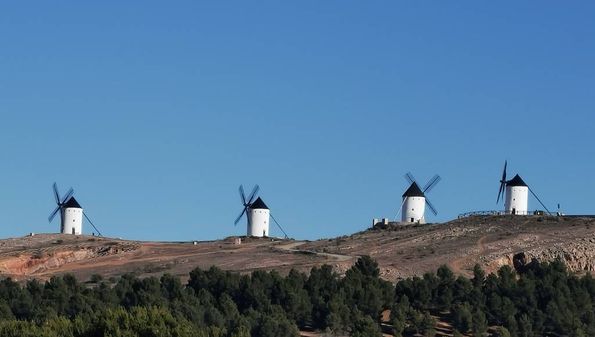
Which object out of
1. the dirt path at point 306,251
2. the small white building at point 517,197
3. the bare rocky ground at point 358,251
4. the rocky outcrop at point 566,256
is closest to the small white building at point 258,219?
the bare rocky ground at point 358,251

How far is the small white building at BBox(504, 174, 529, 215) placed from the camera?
14075cm

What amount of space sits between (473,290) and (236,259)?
27195 mm

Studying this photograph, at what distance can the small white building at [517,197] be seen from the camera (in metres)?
141

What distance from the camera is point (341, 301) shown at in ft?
336

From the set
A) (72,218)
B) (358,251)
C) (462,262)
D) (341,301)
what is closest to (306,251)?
(358,251)

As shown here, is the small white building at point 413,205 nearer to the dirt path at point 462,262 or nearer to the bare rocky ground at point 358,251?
the bare rocky ground at point 358,251

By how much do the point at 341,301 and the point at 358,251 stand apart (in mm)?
28814

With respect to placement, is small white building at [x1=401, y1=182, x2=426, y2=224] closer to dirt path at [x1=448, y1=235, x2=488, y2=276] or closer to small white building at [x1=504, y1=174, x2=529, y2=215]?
small white building at [x1=504, y1=174, x2=529, y2=215]

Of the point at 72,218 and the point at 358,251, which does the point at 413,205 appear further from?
the point at 72,218

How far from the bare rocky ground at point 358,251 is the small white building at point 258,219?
34.6 feet

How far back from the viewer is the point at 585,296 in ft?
351

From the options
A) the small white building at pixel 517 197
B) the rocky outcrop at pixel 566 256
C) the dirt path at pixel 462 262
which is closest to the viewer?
the dirt path at pixel 462 262

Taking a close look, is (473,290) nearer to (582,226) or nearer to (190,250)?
(582,226)

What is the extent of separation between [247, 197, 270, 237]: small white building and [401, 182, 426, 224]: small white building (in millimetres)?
16139
